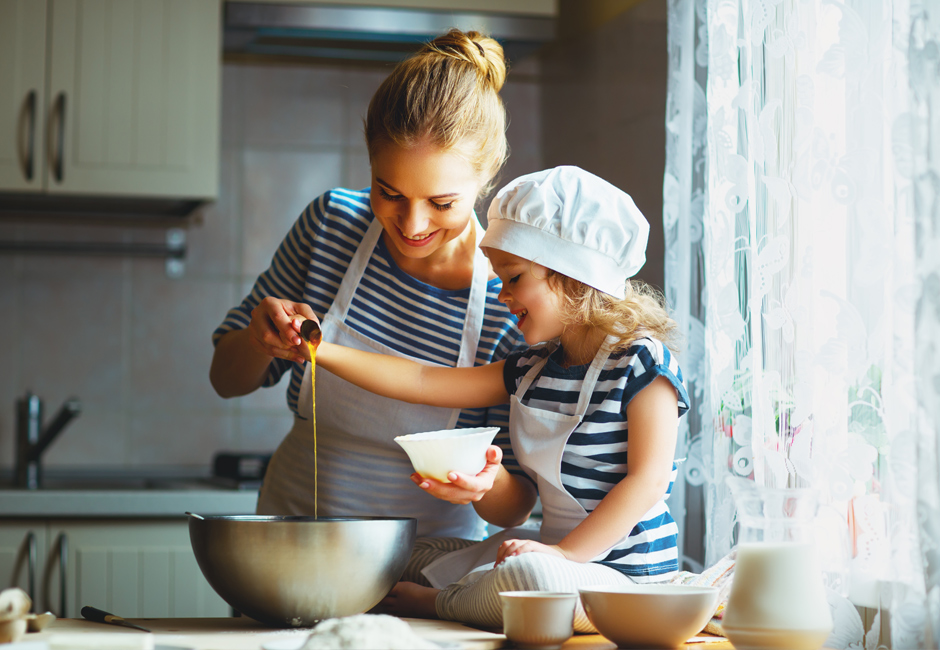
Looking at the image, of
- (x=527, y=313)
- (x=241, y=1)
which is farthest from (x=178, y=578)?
(x=241, y=1)

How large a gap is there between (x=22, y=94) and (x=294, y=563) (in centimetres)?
180

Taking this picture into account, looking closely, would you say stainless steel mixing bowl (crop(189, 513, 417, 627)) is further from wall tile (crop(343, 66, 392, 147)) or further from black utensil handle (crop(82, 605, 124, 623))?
wall tile (crop(343, 66, 392, 147))

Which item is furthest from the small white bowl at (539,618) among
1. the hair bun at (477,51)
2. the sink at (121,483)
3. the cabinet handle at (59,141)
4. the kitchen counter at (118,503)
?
the cabinet handle at (59,141)

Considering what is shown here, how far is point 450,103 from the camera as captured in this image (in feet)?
4.07

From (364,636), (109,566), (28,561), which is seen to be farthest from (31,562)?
(364,636)

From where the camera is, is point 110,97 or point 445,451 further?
point 110,97

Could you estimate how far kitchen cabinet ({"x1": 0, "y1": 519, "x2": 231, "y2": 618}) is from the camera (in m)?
1.97

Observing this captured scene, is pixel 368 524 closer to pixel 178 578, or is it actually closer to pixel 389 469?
pixel 389 469

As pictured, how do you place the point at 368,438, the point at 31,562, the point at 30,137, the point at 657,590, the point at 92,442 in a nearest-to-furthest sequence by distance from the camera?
the point at 657,590 < the point at 368,438 < the point at 31,562 < the point at 30,137 < the point at 92,442

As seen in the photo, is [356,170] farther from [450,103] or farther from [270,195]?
[450,103]

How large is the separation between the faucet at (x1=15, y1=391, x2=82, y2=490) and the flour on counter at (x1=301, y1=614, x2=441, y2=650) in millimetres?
1741

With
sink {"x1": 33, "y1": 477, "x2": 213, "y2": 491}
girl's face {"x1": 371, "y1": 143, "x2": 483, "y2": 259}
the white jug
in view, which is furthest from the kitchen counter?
the white jug

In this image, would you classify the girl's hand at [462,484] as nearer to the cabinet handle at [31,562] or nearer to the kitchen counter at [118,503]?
the kitchen counter at [118,503]

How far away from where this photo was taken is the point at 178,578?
6.63ft
